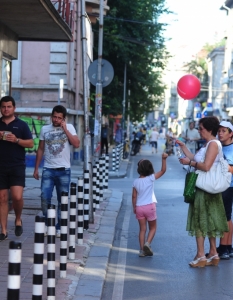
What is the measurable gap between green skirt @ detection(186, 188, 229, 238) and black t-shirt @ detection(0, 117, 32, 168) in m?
2.46

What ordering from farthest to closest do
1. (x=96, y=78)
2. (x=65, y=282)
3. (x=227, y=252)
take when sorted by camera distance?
(x=96, y=78), (x=227, y=252), (x=65, y=282)

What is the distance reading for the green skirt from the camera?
10438 millimetres

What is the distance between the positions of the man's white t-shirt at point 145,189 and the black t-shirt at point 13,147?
1.58 m

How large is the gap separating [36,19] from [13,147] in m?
3.87

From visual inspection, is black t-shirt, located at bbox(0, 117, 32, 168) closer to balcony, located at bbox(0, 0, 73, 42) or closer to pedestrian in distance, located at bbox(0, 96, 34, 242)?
pedestrian in distance, located at bbox(0, 96, 34, 242)

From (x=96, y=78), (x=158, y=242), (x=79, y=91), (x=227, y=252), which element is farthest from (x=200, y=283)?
(x=79, y=91)

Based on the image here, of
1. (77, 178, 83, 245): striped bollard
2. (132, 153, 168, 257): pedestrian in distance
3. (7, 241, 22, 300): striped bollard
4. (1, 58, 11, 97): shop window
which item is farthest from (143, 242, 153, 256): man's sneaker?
(7, 241, 22, 300): striped bollard

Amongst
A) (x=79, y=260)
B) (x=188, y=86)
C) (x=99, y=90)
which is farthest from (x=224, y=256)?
(x=99, y=90)

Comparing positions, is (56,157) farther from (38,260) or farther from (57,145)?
(38,260)

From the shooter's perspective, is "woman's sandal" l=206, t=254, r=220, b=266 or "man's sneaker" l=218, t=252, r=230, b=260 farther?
"man's sneaker" l=218, t=252, r=230, b=260

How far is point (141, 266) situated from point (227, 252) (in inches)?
53.2

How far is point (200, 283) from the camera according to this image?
935 cm

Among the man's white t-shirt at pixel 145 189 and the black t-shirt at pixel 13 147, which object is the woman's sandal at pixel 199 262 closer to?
the man's white t-shirt at pixel 145 189

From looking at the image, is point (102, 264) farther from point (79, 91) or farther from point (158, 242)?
point (79, 91)
